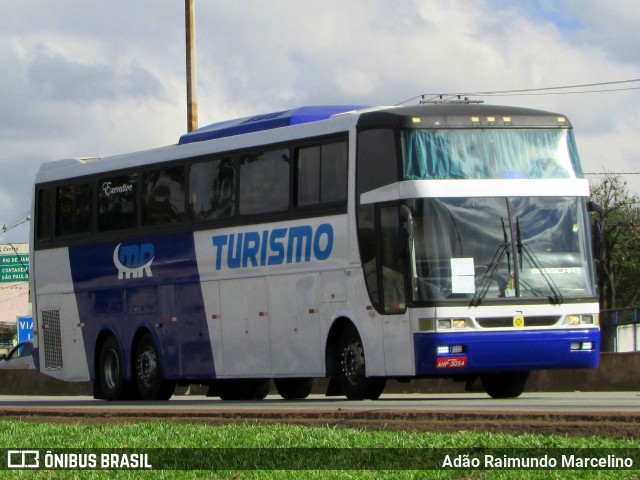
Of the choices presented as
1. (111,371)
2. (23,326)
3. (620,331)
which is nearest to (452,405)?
(111,371)

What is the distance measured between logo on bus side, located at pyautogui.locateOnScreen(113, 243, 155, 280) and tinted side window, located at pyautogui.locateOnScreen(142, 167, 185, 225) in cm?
44

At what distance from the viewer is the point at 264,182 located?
21.1m

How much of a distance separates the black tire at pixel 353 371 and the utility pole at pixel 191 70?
12319 mm

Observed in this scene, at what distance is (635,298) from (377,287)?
75.5 metres

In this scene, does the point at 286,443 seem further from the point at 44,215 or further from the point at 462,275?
the point at 44,215

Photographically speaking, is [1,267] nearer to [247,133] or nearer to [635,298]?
[635,298]

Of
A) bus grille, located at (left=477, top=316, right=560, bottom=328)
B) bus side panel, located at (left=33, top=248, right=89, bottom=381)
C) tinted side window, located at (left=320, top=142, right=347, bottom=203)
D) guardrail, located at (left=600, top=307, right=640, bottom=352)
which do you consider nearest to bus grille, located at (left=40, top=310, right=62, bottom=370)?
bus side panel, located at (left=33, top=248, right=89, bottom=381)

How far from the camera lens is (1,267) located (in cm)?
8794

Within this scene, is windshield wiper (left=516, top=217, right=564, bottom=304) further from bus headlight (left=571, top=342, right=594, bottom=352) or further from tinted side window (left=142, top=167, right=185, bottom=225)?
tinted side window (left=142, top=167, right=185, bottom=225)

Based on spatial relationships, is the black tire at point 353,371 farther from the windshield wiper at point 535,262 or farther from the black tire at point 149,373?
the black tire at point 149,373

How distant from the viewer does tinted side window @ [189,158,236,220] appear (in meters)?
21.8

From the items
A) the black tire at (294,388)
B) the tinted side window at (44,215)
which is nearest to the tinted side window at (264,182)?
the black tire at (294,388)

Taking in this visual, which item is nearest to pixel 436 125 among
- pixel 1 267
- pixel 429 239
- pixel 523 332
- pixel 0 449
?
pixel 429 239

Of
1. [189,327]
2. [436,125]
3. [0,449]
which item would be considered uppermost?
[436,125]
